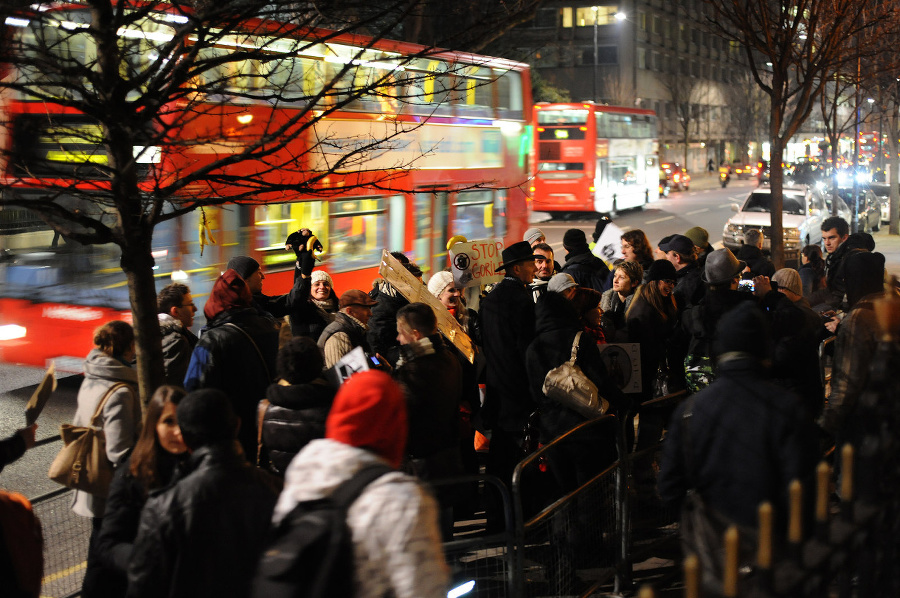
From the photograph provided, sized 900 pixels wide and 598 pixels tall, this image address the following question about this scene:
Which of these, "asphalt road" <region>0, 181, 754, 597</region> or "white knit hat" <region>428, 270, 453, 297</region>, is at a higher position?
"white knit hat" <region>428, 270, 453, 297</region>

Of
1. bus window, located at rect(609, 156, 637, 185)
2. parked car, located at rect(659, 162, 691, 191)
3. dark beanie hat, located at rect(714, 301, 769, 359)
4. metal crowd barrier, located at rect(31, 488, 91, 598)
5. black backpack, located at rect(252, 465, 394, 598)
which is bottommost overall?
metal crowd barrier, located at rect(31, 488, 91, 598)

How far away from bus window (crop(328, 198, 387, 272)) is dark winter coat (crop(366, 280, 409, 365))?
195 inches

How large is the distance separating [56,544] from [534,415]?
320 cm

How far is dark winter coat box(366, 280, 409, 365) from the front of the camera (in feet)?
22.6

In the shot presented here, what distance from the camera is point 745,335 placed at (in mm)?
3795

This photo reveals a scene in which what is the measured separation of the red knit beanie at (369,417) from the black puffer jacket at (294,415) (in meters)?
1.67

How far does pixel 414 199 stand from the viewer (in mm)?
13688

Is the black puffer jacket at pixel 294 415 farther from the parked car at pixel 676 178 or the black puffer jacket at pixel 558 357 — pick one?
the parked car at pixel 676 178

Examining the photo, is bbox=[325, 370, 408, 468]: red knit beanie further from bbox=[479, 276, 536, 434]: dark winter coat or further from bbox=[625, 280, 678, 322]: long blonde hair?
bbox=[625, 280, 678, 322]: long blonde hair

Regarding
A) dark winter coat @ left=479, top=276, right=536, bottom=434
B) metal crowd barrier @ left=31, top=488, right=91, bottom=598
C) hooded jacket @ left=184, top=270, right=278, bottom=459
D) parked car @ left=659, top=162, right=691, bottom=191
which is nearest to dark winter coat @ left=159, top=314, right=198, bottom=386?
hooded jacket @ left=184, top=270, right=278, bottom=459

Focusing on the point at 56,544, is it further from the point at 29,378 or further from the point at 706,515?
the point at 29,378

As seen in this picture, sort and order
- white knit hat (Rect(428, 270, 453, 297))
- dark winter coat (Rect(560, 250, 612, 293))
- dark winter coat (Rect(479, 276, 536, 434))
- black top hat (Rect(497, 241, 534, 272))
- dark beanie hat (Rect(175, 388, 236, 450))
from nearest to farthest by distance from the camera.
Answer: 1. dark beanie hat (Rect(175, 388, 236, 450))
2. dark winter coat (Rect(479, 276, 536, 434))
3. black top hat (Rect(497, 241, 534, 272))
4. white knit hat (Rect(428, 270, 453, 297))
5. dark winter coat (Rect(560, 250, 612, 293))

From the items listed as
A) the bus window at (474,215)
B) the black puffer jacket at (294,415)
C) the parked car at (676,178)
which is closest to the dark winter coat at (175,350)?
the black puffer jacket at (294,415)

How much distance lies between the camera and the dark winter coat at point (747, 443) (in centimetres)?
365
